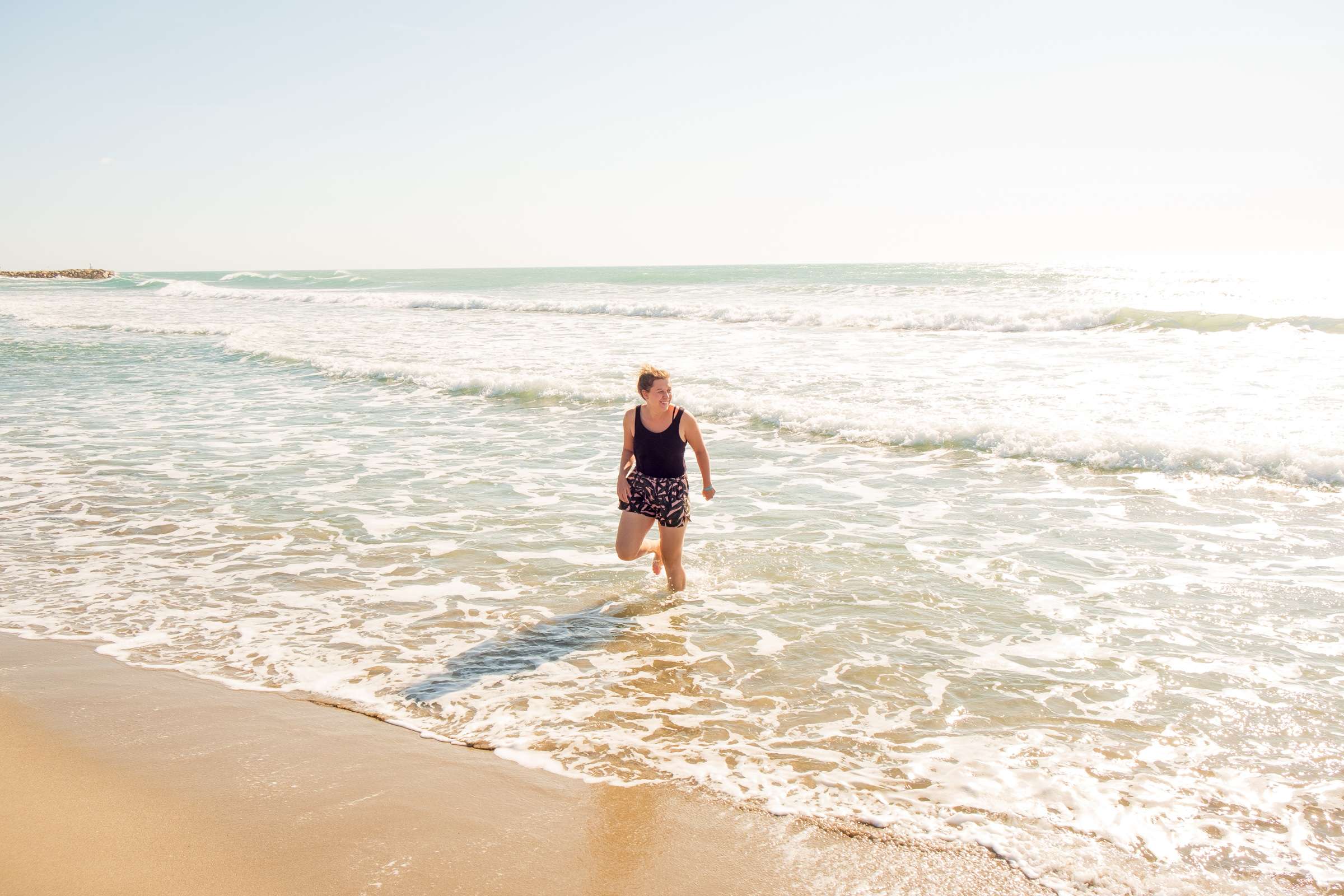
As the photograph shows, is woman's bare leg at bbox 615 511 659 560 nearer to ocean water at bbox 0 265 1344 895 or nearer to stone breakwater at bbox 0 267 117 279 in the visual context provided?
ocean water at bbox 0 265 1344 895

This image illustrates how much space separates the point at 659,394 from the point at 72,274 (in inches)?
4143

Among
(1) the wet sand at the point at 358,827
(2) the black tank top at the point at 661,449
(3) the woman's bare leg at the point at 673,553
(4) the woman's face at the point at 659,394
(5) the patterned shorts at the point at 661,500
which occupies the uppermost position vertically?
(4) the woman's face at the point at 659,394

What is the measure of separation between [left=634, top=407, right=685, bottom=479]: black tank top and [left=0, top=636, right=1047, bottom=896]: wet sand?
2.59m

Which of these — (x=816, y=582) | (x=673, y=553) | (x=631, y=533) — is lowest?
(x=816, y=582)

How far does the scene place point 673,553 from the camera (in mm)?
6234

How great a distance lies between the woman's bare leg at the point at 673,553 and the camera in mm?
6219

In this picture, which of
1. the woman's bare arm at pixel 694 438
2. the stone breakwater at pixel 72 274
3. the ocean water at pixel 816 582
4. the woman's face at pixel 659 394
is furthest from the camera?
the stone breakwater at pixel 72 274

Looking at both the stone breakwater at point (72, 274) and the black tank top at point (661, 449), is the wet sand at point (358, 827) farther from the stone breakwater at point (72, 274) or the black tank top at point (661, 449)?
the stone breakwater at point (72, 274)

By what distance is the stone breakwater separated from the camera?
88250 millimetres

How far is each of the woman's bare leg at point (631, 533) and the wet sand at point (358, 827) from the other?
2.34 metres

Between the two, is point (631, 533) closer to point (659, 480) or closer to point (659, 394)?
point (659, 480)

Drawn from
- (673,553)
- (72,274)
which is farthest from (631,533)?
(72,274)

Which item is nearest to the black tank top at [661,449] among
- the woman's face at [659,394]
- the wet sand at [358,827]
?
the woman's face at [659,394]

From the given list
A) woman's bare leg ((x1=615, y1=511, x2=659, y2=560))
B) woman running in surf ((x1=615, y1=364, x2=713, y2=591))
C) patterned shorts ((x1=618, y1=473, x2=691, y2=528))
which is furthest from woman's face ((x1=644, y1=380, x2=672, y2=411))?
woman's bare leg ((x1=615, y1=511, x2=659, y2=560))
